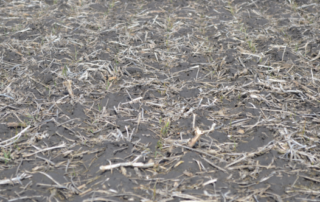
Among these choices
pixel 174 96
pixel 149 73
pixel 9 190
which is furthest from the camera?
pixel 149 73

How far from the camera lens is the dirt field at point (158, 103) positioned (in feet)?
6.32

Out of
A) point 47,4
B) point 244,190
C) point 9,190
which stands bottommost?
point 244,190

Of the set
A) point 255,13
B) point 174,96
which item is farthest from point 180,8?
point 174,96

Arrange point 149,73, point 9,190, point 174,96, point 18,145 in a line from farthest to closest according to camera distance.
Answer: point 149,73 → point 174,96 → point 18,145 → point 9,190

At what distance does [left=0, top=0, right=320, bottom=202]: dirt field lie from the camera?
193 centimetres

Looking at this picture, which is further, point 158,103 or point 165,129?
point 158,103

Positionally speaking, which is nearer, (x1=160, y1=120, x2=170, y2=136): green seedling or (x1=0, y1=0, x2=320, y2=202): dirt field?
(x1=0, y1=0, x2=320, y2=202): dirt field

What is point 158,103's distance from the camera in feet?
8.57

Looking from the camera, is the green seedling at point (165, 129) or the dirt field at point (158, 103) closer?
the dirt field at point (158, 103)

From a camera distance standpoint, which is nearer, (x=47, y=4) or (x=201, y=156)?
(x=201, y=156)

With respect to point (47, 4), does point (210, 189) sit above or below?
below

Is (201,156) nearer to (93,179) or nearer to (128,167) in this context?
(128,167)

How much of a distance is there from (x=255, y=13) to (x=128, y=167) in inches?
116

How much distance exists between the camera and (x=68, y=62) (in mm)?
3094
